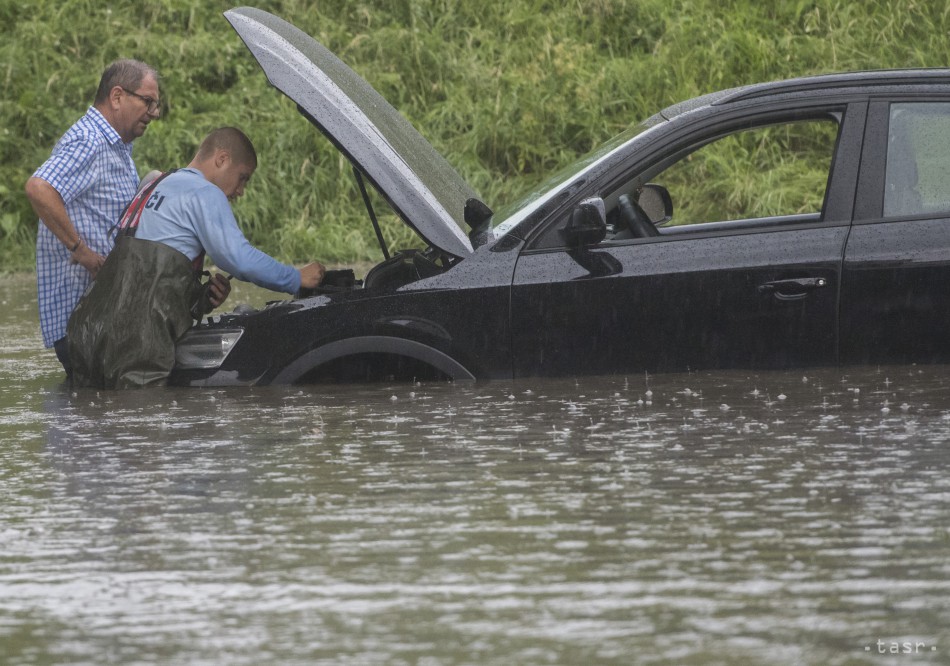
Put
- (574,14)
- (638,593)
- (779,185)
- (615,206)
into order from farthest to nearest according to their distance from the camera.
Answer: (574,14) < (779,185) < (615,206) < (638,593)

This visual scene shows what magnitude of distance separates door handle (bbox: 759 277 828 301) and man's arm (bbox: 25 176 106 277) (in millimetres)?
3133

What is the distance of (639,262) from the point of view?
7566 millimetres

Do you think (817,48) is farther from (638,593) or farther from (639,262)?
(638,593)

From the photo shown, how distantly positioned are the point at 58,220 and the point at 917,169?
153 inches

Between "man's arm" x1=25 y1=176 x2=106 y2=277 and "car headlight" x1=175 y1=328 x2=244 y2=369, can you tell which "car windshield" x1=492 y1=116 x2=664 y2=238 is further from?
"man's arm" x1=25 y1=176 x2=106 y2=277

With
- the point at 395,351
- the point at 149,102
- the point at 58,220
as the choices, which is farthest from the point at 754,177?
the point at 395,351

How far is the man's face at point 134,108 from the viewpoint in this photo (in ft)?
29.6

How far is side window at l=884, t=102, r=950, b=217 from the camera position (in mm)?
7484

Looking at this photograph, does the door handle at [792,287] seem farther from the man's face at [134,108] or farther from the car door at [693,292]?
the man's face at [134,108]

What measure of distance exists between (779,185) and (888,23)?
3.71m

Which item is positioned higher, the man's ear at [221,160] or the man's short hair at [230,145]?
the man's short hair at [230,145]

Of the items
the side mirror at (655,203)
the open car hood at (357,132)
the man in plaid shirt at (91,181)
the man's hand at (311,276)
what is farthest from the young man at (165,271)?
the side mirror at (655,203)

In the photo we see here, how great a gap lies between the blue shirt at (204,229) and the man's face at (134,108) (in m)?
0.71

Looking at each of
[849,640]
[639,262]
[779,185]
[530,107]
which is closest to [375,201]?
[530,107]
